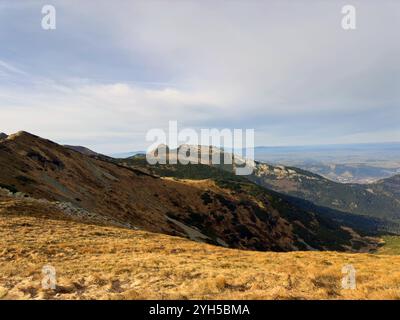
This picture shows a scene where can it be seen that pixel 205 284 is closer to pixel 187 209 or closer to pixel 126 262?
pixel 126 262

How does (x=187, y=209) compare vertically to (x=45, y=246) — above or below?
below

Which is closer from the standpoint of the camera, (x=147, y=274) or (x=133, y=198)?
(x=147, y=274)

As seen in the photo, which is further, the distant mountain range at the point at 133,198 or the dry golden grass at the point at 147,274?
the distant mountain range at the point at 133,198

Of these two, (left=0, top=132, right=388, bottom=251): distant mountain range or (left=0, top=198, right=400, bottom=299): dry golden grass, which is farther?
(left=0, top=132, right=388, bottom=251): distant mountain range

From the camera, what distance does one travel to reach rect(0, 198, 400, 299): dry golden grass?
1472 cm

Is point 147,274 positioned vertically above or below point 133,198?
above

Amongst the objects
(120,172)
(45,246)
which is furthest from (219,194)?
(45,246)

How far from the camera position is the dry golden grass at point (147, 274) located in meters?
14.7

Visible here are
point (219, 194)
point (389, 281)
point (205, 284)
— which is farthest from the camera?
point (219, 194)

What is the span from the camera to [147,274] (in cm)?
1797
